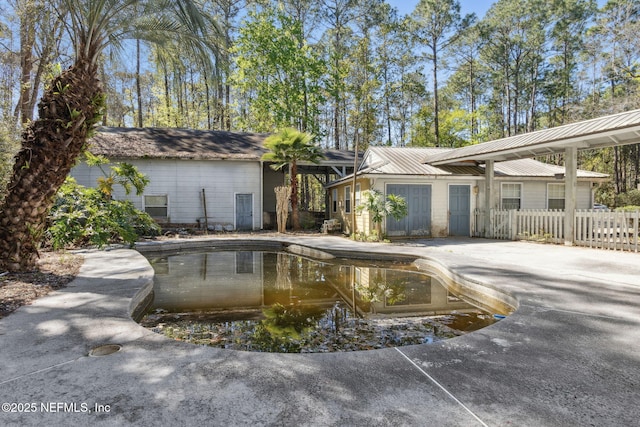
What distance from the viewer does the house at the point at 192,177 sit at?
15.1m

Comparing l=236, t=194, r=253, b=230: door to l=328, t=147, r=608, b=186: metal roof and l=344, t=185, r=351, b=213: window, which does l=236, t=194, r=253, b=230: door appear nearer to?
l=344, t=185, r=351, b=213: window

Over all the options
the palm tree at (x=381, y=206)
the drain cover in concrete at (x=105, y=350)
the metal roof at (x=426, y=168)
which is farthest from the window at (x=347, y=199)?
the drain cover in concrete at (x=105, y=350)

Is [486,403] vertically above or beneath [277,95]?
beneath

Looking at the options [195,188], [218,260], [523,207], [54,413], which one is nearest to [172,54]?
[218,260]

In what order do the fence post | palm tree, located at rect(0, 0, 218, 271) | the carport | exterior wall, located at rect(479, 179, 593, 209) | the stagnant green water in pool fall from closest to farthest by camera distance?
the stagnant green water in pool < palm tree, located at rect(0, 0, 218, 271) < the carport < the fence post < exterior wall, located at rect(479, 179, 593, 209)

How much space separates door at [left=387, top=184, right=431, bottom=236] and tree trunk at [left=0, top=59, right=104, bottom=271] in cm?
981

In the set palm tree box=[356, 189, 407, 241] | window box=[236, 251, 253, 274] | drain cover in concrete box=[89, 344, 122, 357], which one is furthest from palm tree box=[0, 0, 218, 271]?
palm tree box=[356, 189, 407, 241]

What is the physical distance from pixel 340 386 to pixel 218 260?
7.52 meters

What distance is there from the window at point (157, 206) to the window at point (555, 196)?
654 inches

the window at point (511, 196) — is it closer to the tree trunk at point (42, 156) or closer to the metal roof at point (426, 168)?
the metal roof at point (426, 168)

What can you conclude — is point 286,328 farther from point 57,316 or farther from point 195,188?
point 195,188

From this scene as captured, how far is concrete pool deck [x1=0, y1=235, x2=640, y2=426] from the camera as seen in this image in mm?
1876

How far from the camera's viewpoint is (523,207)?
45.5ft

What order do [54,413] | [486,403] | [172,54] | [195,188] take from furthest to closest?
[195,188]
[172,54]
[486,403]
[54,413]
